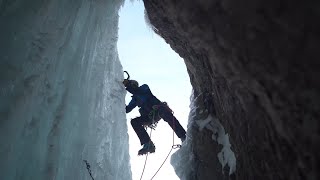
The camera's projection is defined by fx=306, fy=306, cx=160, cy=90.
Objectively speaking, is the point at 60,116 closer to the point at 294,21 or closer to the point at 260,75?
the point at 260,75

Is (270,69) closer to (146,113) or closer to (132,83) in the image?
(146,113)

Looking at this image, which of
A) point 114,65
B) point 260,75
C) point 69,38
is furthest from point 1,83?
point 114,65

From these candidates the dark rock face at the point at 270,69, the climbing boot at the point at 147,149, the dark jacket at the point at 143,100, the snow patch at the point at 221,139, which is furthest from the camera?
the dark jacket at the point at 143,100

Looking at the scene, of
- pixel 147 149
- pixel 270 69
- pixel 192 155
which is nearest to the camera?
pixel 270 69

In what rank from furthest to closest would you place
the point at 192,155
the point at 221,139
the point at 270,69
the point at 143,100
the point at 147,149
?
1. the point at 143,100
2. the point at 147,149
3. the point at 192,155
4. the point at 221,139
5. the point at 270,69

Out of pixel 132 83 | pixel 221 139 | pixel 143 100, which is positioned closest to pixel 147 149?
pixel 143 100

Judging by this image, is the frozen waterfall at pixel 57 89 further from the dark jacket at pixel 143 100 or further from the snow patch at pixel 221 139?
the snow patch at pixel 221 139

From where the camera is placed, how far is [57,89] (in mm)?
5359

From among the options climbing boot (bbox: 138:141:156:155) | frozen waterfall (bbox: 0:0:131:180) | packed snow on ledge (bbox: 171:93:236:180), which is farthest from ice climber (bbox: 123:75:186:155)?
→ frozen waterfall (bbox: 0:0:131:180)

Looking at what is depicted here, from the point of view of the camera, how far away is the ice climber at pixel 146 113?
5.97 m

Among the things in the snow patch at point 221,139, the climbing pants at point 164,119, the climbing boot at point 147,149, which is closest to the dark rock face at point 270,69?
the snow patch at point 221,139

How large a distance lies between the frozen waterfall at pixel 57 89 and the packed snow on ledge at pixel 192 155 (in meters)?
2.07

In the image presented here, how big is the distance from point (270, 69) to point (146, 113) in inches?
171

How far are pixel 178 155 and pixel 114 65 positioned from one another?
4.02 m
